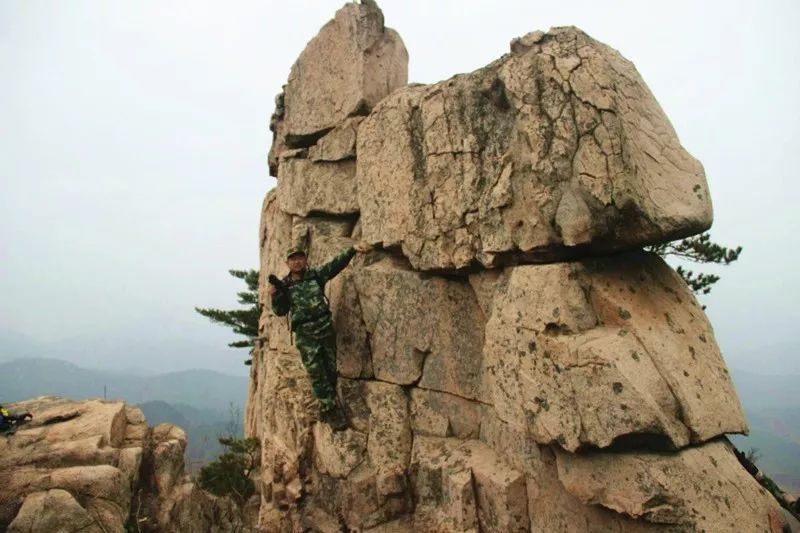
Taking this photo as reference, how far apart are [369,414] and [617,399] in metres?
4.90

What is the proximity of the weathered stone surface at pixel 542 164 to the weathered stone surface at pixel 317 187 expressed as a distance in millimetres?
1850

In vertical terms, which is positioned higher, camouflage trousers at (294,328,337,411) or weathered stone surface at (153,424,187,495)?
camouflage trousers at (294,328,337,411)

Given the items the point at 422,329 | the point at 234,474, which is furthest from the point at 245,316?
the point at 422,329

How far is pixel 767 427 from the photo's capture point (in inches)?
7525

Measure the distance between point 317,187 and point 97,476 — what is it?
24.5 ft

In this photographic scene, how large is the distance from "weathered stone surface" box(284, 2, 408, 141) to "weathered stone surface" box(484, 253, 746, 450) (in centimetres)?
610

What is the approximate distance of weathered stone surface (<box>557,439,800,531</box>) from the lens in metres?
5.20

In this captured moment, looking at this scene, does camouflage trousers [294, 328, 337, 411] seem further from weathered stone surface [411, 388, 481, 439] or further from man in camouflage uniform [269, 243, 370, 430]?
weathered stone surface [411, 388, 481, 439]

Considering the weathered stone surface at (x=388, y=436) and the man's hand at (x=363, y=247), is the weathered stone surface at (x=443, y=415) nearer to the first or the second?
the weathered stone surface at (x=388, y=436)

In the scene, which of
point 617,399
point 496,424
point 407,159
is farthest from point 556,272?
point 407,159

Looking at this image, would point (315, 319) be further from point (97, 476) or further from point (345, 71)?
point (345, 71)

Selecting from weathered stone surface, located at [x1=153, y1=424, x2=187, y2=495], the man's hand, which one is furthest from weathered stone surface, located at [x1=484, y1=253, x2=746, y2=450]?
weathered stone surface, located at [x1=153, y1=424, x2=187, y2=495]

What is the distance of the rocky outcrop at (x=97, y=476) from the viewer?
8641mm

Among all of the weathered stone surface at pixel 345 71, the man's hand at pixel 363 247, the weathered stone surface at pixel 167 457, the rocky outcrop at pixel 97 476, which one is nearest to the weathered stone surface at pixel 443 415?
the man's hand at pixel 363 247
